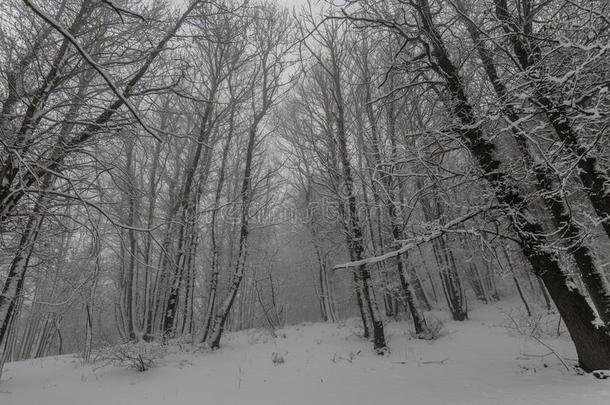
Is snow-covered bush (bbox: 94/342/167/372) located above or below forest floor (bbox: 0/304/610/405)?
above

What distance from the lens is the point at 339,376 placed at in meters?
7.05

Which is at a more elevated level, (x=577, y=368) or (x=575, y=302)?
(x=575, y=302)

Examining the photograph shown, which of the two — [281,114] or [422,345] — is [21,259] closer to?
[422,345]

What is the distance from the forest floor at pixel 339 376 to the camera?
511 cm

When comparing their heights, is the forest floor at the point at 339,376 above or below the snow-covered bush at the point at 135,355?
below

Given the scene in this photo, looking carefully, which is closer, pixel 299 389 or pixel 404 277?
pixel 299 389

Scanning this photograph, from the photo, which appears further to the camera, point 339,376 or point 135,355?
point 135,355

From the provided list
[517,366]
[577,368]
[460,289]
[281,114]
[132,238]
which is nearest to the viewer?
[577,368]

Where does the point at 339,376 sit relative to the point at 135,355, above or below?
below

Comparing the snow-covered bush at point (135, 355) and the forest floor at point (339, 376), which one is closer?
the forest floor at point (339, 376)

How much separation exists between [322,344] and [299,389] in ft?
13.7

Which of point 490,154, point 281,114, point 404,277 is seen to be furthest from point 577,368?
point 281,114

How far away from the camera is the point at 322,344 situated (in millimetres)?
10383

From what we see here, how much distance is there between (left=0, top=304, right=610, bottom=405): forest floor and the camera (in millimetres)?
5109
